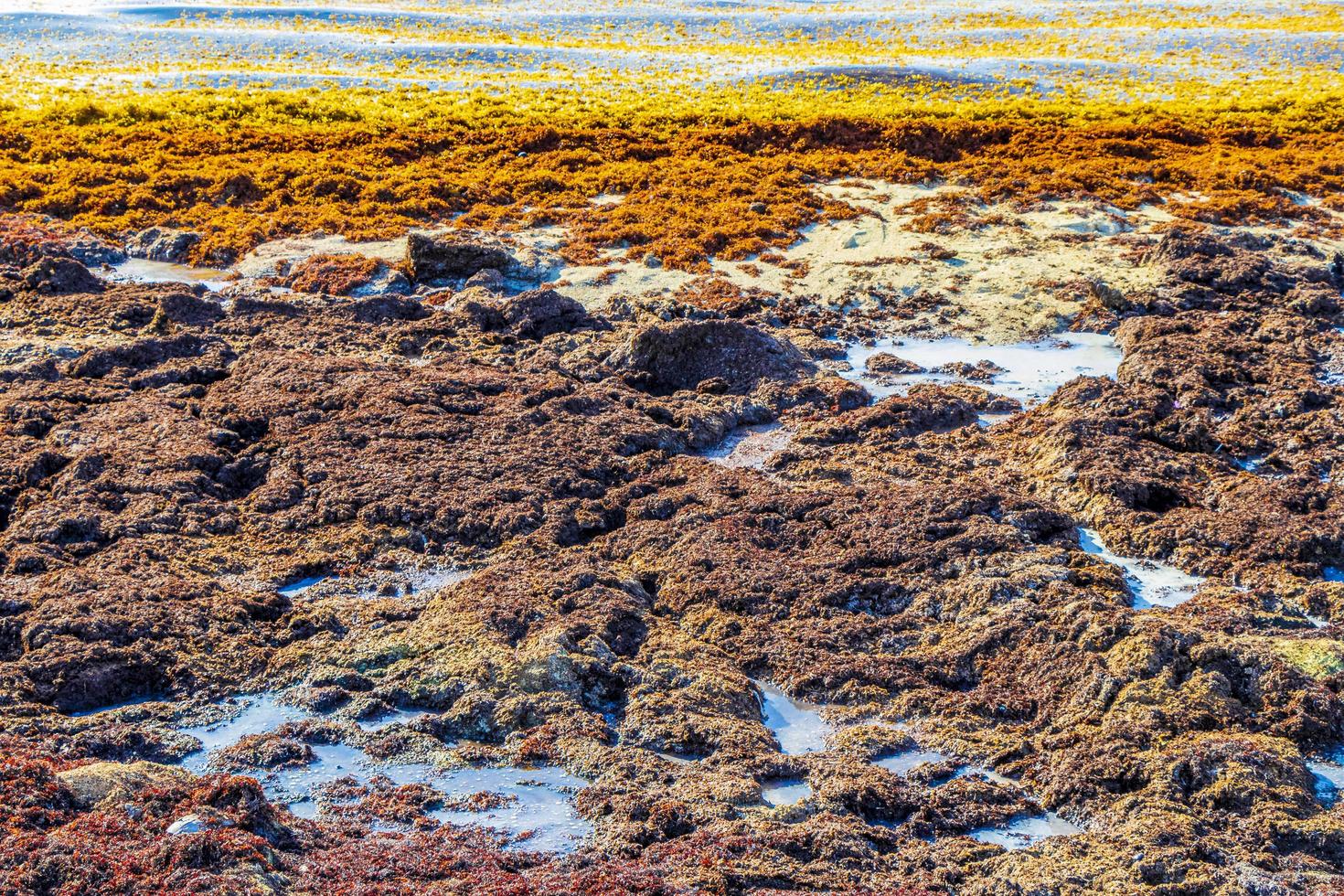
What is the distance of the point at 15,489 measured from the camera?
33.3ft

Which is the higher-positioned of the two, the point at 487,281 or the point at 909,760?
the point at 487,281

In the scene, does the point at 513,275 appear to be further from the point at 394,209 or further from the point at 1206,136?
the point at 1206,136

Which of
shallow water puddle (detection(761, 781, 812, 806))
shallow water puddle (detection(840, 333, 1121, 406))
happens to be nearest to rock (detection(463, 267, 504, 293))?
shallow water puddle (detection(840, 333, 1121, 406))

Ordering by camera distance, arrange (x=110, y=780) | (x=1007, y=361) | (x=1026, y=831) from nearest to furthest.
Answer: (x=110, y=780) < (x=1026, y=831) < (x=1007, y=361)

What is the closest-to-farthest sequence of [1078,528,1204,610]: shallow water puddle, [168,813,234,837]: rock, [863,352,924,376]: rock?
[168,813,234,837]: rock → [1078,528,1204,610]: shallow water puddle → [863,352,924,376]: rock

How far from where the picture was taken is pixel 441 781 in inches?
276

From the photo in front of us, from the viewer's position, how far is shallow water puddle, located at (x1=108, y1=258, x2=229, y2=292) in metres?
16.7

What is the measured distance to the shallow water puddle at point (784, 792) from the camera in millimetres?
6812

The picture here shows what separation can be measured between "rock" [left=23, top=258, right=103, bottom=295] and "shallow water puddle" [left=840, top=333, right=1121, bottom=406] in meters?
10.5

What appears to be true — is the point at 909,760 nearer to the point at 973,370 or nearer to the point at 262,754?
the point at 262,754

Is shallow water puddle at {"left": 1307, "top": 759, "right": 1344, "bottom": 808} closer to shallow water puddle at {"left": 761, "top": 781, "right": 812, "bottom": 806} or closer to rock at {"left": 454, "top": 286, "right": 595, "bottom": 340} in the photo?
shallow water puddle at {"left": 761, "top": 781, "right": 812, "bottom": 806}

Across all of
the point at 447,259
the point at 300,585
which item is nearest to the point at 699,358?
the point at 447,259

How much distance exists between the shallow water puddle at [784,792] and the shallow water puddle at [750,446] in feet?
14.9

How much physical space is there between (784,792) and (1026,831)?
4.71ft
